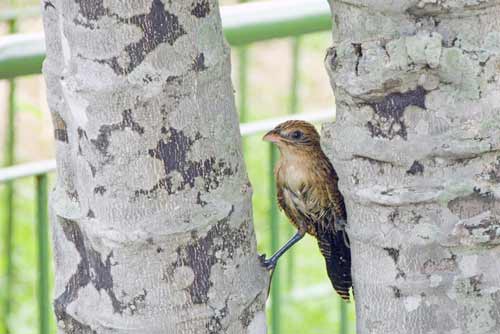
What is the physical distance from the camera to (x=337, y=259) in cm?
215

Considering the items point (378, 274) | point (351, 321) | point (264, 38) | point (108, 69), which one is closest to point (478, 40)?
point (378, 274)

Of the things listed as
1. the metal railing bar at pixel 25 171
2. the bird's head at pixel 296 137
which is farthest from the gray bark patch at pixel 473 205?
the metal railing bar at pixel 25 171

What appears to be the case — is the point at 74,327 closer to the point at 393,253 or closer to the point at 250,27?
the point at 393,253

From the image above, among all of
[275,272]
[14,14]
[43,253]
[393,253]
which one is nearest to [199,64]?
[393,253]

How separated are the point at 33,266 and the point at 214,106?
3.72 m

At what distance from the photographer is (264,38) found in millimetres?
3070

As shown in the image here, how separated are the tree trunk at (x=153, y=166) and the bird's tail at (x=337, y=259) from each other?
0.50 meters

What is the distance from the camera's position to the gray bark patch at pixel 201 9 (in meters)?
1.53

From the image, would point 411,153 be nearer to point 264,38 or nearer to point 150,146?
point 150,146

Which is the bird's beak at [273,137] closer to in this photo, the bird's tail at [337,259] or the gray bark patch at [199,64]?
the bird's tail at [337,259]

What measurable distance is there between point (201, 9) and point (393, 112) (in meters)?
0.26

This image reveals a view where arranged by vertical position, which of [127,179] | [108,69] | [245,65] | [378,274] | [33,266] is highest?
[108,69]

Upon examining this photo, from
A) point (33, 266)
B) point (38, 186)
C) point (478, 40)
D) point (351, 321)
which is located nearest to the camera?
point (478, 40)

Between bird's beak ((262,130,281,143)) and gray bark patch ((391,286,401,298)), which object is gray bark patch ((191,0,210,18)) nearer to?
gray bark patch ((391,286,401,298))
